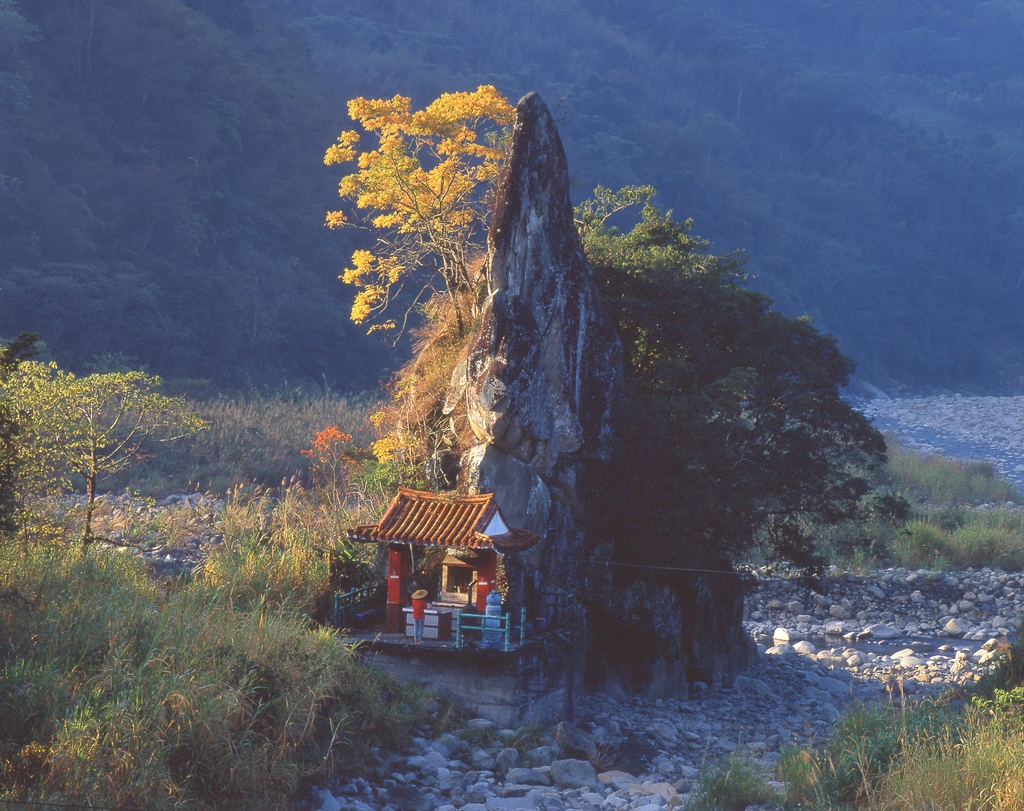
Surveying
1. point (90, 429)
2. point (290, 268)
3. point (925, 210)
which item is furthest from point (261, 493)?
point (925, 210)

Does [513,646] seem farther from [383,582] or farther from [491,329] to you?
[491,329]

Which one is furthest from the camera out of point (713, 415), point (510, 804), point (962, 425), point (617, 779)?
point (962, 425)

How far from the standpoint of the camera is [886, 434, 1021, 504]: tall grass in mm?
38812

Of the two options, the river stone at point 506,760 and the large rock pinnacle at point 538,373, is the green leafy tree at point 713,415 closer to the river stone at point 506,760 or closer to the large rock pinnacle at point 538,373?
the large rock pinnacle at point 538,373

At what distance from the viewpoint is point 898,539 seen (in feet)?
99.4

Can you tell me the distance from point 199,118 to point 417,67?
18.1 m

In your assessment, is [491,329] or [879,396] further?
[879,396]

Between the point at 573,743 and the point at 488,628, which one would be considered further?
the point at 488,628

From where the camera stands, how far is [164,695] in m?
9.31

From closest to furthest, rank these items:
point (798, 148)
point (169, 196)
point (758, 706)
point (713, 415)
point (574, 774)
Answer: point (574, 774) → point (758, 706) → point (713, 415) → point (169, 196) → point (798, 148)

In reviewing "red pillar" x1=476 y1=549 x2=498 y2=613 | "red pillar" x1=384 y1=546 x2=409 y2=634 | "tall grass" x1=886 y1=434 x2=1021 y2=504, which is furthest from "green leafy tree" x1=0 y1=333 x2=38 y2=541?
"tall grass" x1=886 y1=434 x2=1021 y2=504

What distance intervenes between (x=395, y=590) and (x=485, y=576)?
1290 mm

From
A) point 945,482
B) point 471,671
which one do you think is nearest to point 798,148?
point 945,482

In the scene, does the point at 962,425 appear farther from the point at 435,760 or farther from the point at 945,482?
the point at 435,760
